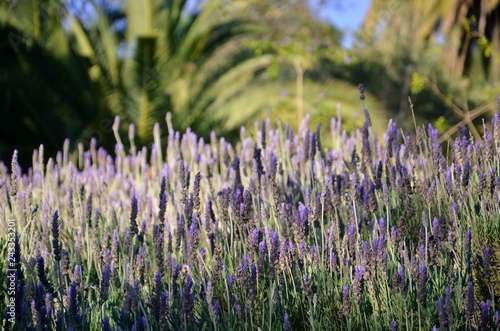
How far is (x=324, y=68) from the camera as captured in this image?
18.0 metres

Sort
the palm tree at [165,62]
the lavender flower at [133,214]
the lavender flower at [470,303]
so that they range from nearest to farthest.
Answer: the lavender flower at [470,303]
the lavender flower at [133,214]
the palm tree at [165,62]

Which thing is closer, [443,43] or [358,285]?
[358,285]

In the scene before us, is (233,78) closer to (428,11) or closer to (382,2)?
(428,11)

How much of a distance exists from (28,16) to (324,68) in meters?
8.86

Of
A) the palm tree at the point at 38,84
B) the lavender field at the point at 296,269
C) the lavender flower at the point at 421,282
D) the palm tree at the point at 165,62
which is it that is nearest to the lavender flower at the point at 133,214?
the lavender field at the point at 296,269

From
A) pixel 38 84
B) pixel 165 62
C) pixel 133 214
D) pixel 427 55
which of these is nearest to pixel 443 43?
pixel 427 55

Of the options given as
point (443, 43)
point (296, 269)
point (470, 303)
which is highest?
point (443, 43)

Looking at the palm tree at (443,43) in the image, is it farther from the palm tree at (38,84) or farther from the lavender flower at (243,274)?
the lavender flower at (243,274)

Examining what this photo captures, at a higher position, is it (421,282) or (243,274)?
(243,274)

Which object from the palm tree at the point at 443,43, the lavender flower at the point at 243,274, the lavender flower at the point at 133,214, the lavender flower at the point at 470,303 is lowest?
the lavender flower at the point at 470,303

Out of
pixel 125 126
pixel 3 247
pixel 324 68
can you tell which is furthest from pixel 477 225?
pixel 324 68

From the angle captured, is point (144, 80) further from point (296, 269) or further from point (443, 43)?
point (443, 43)

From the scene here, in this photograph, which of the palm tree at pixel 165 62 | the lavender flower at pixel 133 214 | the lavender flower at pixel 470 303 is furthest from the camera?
the palm tree at pixel 165 62

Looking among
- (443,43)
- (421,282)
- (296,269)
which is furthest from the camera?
(443,43)
